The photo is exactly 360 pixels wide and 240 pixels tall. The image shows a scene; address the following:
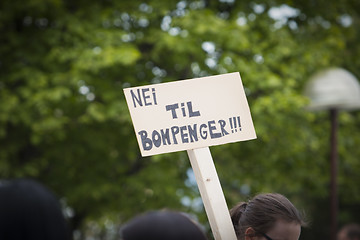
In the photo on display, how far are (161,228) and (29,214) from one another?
35 cm

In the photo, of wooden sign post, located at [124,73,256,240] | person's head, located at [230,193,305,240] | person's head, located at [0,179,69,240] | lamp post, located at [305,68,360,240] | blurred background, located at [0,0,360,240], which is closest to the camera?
person's head, located at [0,179,69,240]

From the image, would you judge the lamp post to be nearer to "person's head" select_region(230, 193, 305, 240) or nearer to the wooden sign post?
the wooden sign post

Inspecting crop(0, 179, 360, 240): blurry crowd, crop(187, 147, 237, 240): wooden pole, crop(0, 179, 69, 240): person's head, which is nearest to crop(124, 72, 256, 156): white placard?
crop(187, 147, 237, 240): wooden pole

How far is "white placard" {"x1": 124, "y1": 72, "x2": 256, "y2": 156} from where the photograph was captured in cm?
279

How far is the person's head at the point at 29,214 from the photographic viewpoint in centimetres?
142

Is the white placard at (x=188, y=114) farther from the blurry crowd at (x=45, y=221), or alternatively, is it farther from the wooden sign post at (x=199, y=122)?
the blurry crowd at (x=45, y=221)

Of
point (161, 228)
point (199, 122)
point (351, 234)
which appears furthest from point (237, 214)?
point (351, 234)

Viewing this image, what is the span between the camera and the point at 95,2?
7480 mm

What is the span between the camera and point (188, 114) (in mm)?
2867

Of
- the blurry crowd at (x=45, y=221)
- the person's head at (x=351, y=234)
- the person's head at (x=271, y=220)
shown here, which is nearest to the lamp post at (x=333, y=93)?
the person's head at (x=351, y=234)

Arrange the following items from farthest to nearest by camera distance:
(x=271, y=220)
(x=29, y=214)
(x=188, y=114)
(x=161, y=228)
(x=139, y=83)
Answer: (x=139, y=83) → (x=188, y=114) → (x=271, y=220) → (x=161, y=228) → (x=29, y=214)

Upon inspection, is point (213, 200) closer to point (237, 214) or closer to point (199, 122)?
point (237, 214)

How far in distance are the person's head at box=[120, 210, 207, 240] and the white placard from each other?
1.14m

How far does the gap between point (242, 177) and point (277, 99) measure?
170 cm
